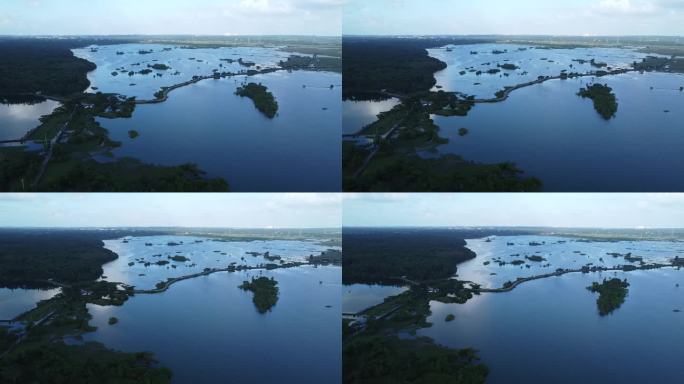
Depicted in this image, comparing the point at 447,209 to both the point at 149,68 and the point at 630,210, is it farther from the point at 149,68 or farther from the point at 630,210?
the point at 149,68

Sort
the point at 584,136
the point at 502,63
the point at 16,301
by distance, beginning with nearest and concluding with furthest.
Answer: the point at 584,136, the point at 502,63, the point at 16,301

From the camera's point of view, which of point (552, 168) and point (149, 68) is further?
point (149, 68)

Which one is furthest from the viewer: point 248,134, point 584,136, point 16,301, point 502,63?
point 16,301

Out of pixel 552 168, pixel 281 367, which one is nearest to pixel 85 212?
pixel 281 367

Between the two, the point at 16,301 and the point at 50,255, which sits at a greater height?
the point at 50,255

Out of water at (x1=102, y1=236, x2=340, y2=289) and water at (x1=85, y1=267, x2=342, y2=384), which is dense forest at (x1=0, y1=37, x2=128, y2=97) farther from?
water at (x1=85, y1=267, x2=342, y2=384)

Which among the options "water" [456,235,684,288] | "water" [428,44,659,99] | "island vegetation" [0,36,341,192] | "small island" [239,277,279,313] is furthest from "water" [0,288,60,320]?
"water" [428,44,659,99]

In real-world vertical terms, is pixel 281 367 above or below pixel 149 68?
below

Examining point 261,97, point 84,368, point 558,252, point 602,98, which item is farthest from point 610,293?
point 84,368

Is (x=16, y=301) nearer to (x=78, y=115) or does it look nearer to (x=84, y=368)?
(x=84, y=368)
